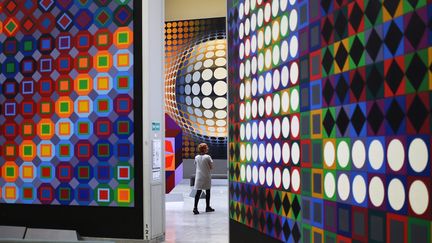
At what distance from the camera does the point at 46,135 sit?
7117 mm

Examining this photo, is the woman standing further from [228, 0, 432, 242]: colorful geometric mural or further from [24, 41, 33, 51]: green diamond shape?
[228, 0, 432, 242]: colorful geometric mural

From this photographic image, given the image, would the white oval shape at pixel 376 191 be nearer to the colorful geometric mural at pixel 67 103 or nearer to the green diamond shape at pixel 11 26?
the colorful geometric mural at pixel 67 103

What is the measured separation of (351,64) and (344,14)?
0.32m

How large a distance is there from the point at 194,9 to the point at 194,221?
571cm

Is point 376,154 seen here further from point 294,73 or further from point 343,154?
point 294,73

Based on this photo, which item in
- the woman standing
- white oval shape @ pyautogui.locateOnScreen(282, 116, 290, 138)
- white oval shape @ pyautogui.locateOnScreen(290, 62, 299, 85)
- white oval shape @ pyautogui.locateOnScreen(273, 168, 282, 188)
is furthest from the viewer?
the woman standing

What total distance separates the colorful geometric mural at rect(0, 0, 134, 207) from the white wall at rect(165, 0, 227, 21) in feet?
17.9

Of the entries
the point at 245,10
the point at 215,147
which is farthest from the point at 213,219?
the point at 215,147

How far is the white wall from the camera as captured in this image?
483 inches

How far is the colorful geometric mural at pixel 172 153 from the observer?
12.3 metres

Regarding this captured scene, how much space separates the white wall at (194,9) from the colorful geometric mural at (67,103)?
17.9 ft

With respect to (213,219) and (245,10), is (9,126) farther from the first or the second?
(245,10)

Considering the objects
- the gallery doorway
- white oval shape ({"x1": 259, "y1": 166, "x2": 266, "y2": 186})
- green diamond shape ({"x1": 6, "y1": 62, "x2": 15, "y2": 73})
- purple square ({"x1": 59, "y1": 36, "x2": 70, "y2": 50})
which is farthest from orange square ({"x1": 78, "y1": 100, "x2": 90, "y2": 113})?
the gallery doorway

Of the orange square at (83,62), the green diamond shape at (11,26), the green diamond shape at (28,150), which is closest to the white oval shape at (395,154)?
the orange square at (83,62)
